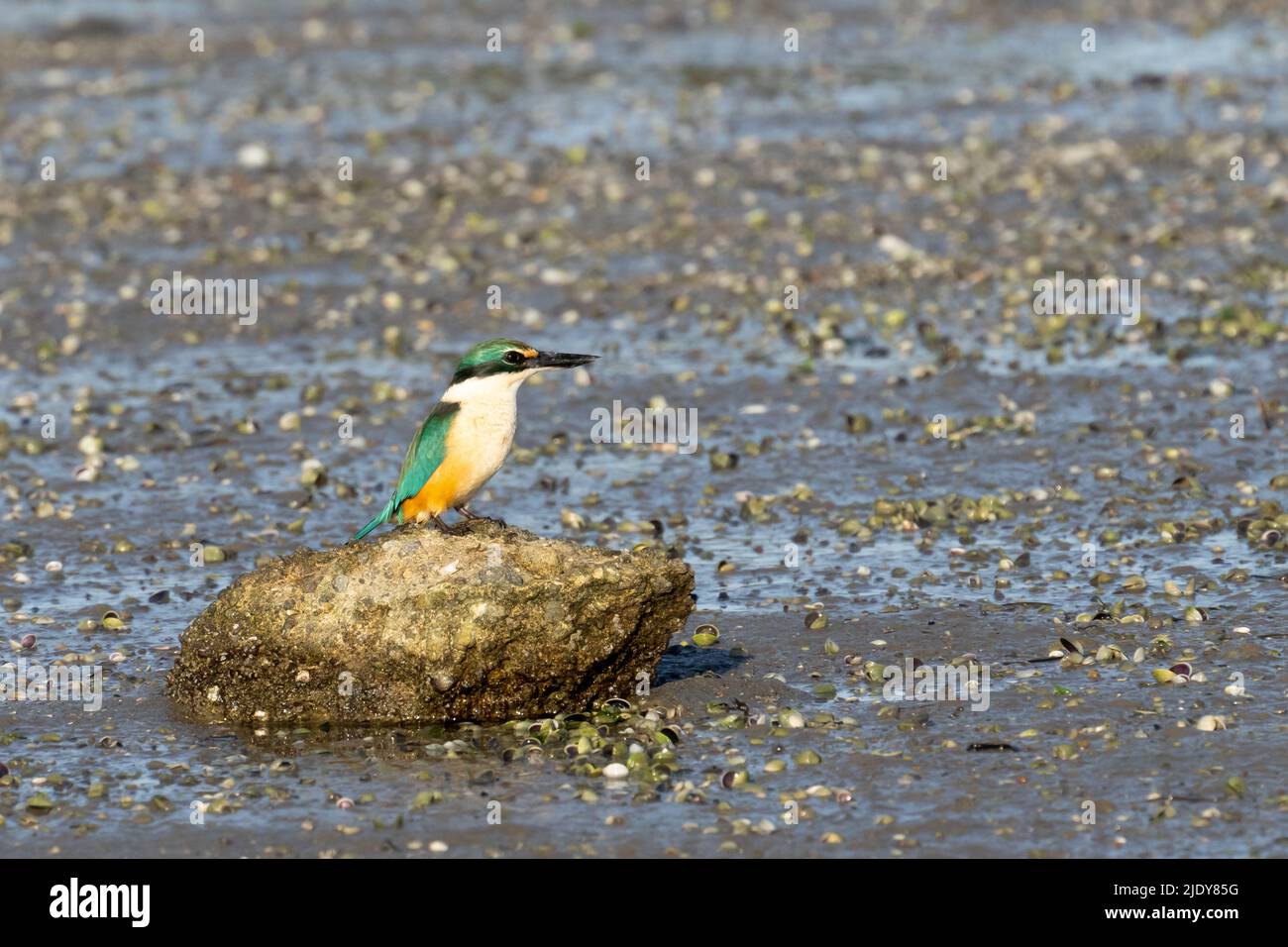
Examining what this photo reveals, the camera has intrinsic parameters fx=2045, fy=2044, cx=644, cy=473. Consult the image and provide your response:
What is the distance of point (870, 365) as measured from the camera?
18.8 m

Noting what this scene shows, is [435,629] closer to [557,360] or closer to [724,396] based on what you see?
[557,360]

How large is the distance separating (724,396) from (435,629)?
7905mm

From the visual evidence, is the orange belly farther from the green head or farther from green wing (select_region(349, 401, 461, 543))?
the green head

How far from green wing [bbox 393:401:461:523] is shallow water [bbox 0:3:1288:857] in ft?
4.61

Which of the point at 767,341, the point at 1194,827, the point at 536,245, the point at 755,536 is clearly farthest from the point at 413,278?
the point at 1194,827

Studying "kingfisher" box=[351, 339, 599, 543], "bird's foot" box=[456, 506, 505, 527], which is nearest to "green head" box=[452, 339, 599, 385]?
"kingfisher" box=[351, 339, 599, 543]

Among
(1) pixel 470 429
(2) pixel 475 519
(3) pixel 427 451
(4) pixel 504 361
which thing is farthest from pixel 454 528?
(4) pixel 504 361

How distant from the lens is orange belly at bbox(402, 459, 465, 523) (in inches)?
440

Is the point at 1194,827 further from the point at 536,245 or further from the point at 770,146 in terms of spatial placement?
the point at 770,146

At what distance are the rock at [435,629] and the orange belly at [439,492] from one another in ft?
0.80

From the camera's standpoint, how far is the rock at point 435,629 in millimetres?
10695

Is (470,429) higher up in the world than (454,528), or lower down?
higher up

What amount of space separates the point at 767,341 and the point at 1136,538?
629cm

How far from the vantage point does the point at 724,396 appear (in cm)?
1825
